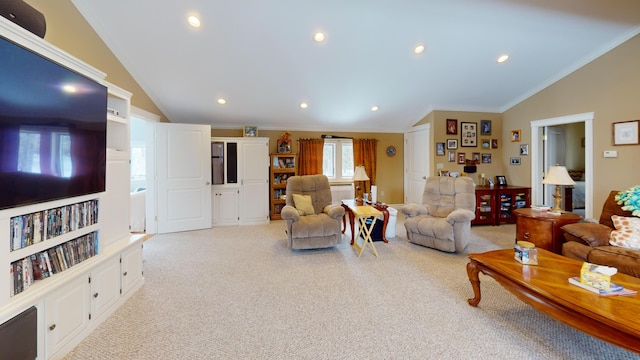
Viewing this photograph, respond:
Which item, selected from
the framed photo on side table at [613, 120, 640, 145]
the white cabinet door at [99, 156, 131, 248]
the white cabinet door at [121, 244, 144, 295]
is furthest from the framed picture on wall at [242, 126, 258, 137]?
the framed photo on side table at [613, 120, 640, 145]

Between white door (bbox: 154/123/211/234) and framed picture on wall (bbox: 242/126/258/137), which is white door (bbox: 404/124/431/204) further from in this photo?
white door (bbox: 154/123/211/234)

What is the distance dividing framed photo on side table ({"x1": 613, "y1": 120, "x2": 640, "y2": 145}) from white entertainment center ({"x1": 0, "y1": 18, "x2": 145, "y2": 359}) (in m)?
6.42

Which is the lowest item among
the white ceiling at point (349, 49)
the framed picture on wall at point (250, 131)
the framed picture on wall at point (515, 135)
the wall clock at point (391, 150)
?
the wall clock at point (391, 150)

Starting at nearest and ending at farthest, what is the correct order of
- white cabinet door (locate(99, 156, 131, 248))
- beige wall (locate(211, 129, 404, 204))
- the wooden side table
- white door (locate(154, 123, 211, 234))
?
white cabinet door (locate(99, 156, 131, 248)) < the wooden side table < white door (locate(154, 123, 211, 234)) < beige wall (locate(211, 129, 404, 204))

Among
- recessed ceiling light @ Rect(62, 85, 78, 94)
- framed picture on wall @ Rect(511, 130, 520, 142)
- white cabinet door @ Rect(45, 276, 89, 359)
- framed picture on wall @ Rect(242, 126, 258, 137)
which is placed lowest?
white cabinet door @ Rect(45, 276, 89, 359)

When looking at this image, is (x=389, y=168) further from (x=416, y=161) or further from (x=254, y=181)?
(x=254, y=181)

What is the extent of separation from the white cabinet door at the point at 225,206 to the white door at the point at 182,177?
23 cm

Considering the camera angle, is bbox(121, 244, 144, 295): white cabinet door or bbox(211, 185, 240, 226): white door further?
bbox(211, 185, 240, 226): white door

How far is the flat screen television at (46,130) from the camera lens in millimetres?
1407

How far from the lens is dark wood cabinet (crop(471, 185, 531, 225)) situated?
4996 millimetres

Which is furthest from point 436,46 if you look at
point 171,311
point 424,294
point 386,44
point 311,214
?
point 171,311

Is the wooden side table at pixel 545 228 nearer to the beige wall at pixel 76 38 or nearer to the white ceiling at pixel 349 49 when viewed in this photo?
the white ceiling at pixel 349 49

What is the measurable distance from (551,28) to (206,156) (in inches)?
225

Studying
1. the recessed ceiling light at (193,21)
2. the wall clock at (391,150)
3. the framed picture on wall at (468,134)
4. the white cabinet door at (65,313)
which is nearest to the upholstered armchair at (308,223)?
the white cabinet door at (65,313)
